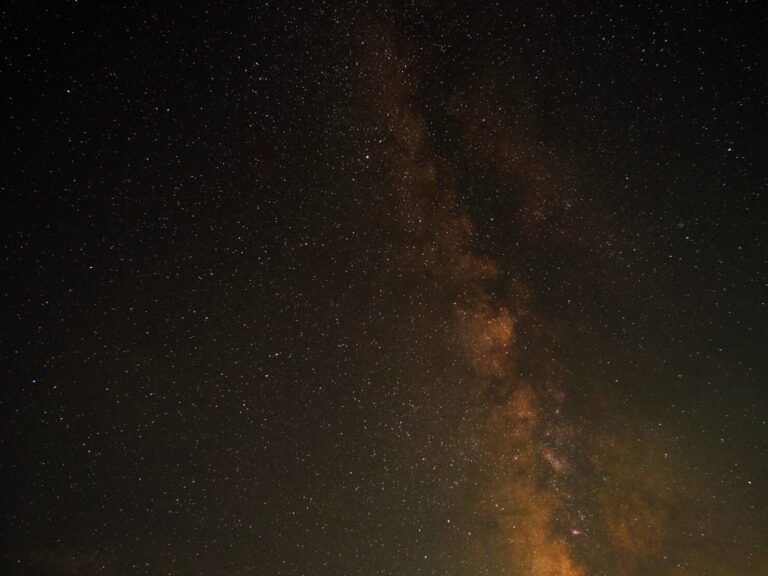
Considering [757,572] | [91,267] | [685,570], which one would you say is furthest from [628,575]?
[91,267]

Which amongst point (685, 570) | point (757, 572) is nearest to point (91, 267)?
point (685, 570)

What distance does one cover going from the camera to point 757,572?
3578mm

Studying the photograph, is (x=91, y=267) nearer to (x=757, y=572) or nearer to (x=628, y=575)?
(x=628, y=575)

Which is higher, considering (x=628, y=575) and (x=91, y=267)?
→ (x=91, y=267)

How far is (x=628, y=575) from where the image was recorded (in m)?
3.74

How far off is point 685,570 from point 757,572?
0.66m

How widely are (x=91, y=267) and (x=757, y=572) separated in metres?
6.21

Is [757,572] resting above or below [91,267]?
below

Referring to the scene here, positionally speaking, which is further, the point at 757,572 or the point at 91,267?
the point at 757,572

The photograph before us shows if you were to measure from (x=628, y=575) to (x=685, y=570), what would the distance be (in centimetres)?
49

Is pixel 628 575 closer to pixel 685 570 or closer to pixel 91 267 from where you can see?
pixel 685 570

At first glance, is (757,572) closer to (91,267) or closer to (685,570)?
(685,570)

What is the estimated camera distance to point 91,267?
2.55 meters

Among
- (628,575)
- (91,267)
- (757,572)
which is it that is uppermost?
(91,267)
